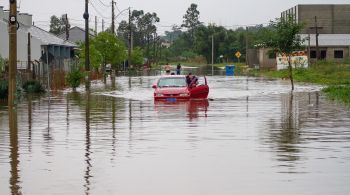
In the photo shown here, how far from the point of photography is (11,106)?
29938 millimetres

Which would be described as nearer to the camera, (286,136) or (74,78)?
(286,136)

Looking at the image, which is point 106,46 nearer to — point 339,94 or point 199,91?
point 199,91

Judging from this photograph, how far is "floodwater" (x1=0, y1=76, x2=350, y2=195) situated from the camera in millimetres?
11805

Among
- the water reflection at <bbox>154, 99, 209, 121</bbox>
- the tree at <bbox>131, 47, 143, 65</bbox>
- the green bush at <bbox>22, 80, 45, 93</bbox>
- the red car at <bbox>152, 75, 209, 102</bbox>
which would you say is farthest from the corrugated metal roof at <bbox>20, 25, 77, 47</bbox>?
the water reflection at <bbox>154, 99, 209, 121</bbox>

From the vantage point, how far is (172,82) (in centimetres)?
3797

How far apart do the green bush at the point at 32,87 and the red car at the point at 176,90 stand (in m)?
9.43

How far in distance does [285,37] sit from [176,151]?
34412mm

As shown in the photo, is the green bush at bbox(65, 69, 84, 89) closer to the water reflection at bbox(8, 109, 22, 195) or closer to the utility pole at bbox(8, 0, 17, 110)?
the utility pole at bbox(8, 0, 17, 110)

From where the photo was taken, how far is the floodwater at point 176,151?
1180cm

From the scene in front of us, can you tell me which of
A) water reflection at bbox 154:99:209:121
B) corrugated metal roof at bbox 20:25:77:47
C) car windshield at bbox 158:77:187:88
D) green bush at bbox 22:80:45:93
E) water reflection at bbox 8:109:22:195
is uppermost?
corrugated metal roof at bbox 20:25:77:47

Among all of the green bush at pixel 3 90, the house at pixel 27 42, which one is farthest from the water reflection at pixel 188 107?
the house at pixel 27 42

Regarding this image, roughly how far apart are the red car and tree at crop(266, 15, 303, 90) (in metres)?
12.4

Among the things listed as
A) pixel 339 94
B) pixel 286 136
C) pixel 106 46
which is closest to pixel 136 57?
pixel 106 46

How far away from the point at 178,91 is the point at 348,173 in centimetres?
2331
